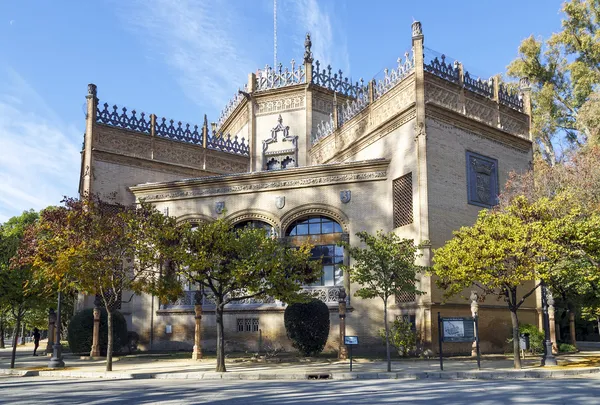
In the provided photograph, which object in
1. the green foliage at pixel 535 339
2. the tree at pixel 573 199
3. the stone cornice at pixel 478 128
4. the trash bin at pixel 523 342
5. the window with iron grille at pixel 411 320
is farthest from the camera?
the stone cornice at pixel 478 128

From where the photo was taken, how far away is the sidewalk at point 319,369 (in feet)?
54.5

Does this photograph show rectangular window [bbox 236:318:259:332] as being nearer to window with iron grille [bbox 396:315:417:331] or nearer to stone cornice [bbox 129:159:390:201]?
stone cornice [bbox 129:159:390:201]

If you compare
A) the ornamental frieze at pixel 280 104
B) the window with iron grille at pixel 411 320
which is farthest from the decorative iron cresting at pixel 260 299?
the ornamental frieze at pixel 280 104

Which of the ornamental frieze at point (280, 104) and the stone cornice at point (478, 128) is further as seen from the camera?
the ornamental frieze at point (280, 104)

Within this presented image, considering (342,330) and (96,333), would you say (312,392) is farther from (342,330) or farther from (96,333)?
(96,333)

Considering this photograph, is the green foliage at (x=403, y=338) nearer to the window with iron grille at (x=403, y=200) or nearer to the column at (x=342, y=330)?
the column at (x=342, y=330)

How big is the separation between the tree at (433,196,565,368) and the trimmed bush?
14780mm

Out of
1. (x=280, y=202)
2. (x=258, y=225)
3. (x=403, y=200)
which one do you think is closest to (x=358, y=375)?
(x=403, y=200)

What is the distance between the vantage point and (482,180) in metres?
25.5

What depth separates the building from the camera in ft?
77.4

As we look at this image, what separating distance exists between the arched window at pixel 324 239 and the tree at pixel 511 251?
725cm

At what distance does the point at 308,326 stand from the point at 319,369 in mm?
3956

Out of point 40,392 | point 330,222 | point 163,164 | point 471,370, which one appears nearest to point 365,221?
point 330,222

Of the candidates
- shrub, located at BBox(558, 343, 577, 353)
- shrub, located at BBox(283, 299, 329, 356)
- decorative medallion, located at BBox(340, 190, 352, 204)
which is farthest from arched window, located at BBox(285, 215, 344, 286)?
shrub, located at BBox(558, 343, 577, 353)
